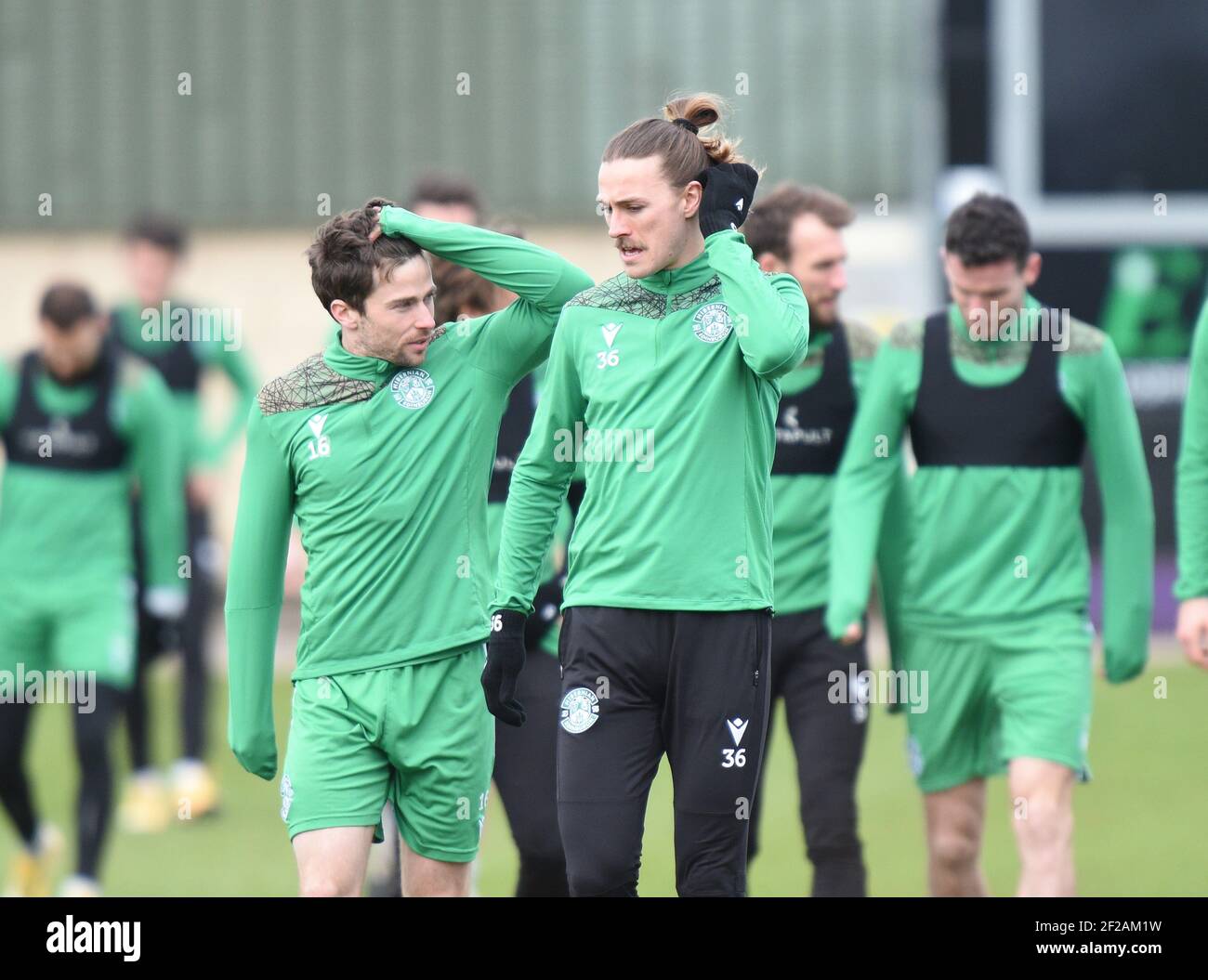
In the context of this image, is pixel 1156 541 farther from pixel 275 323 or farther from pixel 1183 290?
pixel 275 323

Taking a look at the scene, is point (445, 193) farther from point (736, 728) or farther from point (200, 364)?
point (200, 364)

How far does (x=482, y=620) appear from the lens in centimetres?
515

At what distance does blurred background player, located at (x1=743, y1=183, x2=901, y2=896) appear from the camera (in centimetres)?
645

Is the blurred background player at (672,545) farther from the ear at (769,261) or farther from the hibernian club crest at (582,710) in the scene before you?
the ear at (769,261)

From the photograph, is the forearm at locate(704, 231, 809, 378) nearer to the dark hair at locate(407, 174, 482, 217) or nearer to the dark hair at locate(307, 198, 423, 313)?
the dark hair at locate(307, 198, 423, 313)

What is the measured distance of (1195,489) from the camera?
592cm

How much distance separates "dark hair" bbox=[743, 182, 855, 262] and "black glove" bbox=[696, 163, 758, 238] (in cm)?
184

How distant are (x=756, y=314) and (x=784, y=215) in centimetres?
221

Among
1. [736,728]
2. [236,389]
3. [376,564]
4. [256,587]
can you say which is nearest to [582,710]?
[736,728]

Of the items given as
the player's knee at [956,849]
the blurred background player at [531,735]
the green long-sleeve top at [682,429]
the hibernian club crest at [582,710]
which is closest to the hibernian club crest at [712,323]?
the green long-sleeve top at [682,429]

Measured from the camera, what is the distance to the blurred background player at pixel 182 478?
9.42m

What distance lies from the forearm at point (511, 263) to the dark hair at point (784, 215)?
5.41 ft

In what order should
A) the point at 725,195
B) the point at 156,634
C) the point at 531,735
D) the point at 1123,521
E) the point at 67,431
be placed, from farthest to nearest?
the point at 156,634 → the point at 67,431 → the point at 1123,521 → the point at 531,735 → the point at 725,195

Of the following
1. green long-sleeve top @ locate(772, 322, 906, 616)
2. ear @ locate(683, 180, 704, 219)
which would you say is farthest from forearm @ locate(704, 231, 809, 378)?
green long-sleeve top @ locate(772, 322, 906, 616)
